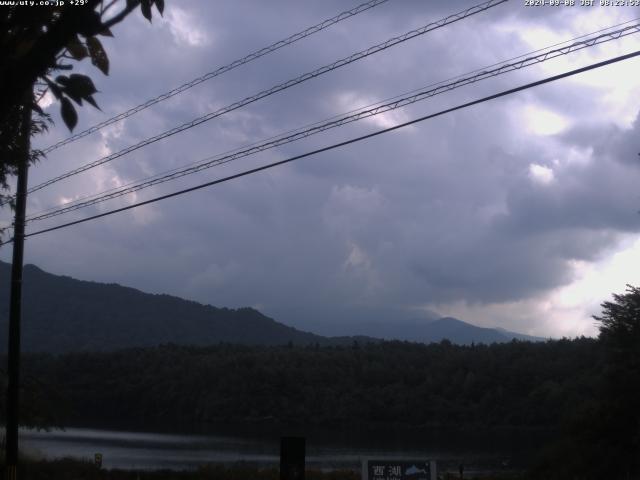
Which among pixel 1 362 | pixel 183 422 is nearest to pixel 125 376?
pixel 183 422

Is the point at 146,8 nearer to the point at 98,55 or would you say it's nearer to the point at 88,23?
the point at 98,55

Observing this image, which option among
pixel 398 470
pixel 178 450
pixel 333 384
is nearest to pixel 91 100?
pixel 398 470

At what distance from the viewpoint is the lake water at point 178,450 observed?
127 ft

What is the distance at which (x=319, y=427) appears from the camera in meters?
69.2

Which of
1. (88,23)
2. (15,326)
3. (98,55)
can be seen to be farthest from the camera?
(15,326)

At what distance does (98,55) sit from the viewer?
4.88 m

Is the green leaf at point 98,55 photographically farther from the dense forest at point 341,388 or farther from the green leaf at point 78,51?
the dense forest at point 341,388

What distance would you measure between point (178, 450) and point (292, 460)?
34.2m

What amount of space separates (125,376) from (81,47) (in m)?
69.6

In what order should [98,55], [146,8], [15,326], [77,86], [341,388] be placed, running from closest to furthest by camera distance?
[77,86], [146,8], [98,55], [15,326], [341,388]

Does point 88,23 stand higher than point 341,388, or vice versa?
point 341,388

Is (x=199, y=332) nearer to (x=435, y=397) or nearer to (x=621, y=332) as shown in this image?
(x=435, y=397)

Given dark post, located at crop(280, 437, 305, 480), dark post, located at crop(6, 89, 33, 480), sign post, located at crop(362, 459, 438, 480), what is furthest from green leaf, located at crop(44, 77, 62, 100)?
dark post, located at crop(6, 89, 33, 480)

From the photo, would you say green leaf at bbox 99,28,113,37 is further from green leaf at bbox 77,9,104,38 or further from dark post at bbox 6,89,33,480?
dark post at bbox 6,89,33,480
